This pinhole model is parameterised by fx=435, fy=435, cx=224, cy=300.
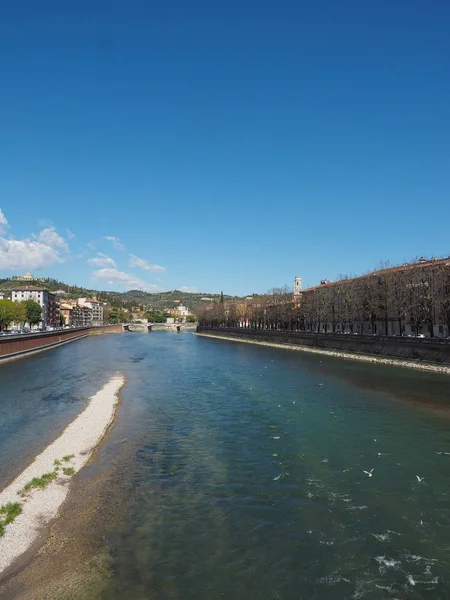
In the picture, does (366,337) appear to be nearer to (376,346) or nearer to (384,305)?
(376,346)

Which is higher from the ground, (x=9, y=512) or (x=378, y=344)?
(x=378, y=344)

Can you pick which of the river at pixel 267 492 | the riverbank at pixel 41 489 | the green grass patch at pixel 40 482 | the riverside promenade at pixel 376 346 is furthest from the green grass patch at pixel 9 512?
the riverside promenade at pixel 376 346

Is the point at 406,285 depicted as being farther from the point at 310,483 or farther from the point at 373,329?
the point at 310,483

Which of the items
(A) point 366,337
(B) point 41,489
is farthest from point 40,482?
(A) point 366,337

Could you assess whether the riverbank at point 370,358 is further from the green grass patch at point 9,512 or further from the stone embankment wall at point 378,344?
the green grass patch at point 9,512

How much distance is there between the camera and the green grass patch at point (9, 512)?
1255 centimetres

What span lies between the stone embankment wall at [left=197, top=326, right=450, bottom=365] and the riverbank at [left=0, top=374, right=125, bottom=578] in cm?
3947

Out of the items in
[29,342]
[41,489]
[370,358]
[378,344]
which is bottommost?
[370,358]

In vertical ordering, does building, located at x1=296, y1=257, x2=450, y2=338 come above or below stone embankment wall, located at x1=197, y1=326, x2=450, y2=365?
above

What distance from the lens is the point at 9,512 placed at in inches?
517

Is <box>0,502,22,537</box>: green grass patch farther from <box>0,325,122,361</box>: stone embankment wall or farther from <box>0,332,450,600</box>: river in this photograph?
<box>0,325,122,361</box>: stone embankment wall

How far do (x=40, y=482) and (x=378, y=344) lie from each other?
5472 centimetres

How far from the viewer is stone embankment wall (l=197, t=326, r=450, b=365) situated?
49.8m

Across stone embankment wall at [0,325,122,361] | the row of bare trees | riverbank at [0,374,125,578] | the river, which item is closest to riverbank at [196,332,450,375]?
the row of bare trees
